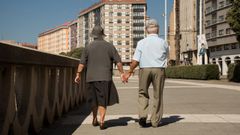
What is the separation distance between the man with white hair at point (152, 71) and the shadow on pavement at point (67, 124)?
4.08ft

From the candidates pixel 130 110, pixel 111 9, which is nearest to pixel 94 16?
pixel 111 9

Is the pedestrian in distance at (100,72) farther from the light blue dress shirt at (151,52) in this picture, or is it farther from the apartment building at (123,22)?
the apartment building at (123,22)

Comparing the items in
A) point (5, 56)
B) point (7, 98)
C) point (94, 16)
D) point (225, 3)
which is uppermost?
point (94, 16)

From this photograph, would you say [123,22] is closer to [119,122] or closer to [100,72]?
[119,122]

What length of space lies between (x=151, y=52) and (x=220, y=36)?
6768 centimetres

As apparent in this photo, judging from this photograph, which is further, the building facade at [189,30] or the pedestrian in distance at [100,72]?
the building facade at [189,30]

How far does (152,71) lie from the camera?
7.97 meters

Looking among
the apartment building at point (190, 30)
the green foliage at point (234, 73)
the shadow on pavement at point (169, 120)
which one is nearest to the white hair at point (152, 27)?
the shadow on pavement at point (169, 120)

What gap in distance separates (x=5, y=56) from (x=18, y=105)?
1.21m

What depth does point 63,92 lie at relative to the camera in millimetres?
10000

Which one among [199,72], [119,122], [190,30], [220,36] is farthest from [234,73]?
[190,30]

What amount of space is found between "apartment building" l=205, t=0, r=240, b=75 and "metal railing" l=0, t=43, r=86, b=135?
203ft

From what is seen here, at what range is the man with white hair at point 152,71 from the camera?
7.93m

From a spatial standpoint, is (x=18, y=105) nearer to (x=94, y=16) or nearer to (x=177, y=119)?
(x=177, y=119)
